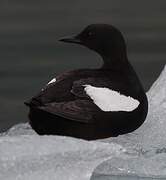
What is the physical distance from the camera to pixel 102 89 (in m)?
4.74

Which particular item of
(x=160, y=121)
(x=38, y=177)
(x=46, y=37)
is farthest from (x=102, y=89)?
(x=46, y=37)

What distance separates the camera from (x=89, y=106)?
15.4 feet

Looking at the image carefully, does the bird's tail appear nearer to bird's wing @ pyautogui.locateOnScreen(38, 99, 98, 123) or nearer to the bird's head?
bird's wing @ pyautogui.locateOnScreen(38, 99, 98, 123)

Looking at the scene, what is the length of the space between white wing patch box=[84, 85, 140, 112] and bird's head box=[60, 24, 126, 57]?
0.38m

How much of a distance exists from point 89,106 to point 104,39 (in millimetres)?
521

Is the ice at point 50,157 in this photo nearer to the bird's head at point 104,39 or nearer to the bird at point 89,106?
the bird at point 89,106

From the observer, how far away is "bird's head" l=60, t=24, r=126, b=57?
507 cm

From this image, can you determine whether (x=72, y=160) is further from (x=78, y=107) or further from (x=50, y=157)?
(x=78, y=107)

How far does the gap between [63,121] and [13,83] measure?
14.7ft

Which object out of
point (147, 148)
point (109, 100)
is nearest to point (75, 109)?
point (109, 100)

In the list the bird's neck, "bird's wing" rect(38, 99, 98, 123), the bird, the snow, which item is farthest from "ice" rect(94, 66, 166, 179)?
the bird's neck

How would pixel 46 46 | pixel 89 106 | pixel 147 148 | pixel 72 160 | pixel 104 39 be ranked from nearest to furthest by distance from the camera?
1. pixel 72 160
2. pixel 147 148
3. pixel 89 106
4. pixel 104 39
5. pixel 46 46

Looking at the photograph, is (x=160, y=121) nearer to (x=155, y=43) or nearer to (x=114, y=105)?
(x=114, y=105)

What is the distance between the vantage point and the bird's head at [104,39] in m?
5.07
